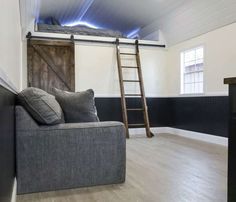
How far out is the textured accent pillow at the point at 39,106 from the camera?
1.97 meters

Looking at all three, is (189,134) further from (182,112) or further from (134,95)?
(134,95)

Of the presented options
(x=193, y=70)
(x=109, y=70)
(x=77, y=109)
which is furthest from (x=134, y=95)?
(x=77, y=109)

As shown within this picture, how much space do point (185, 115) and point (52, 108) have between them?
3.83m

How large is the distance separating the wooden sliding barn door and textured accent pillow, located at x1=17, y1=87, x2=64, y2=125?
298cm

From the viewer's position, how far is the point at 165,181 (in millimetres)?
2332

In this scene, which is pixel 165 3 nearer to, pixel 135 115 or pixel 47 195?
pixel 135 115

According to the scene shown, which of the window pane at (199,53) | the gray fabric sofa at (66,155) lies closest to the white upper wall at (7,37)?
the gray fabric sofa at (66,155)

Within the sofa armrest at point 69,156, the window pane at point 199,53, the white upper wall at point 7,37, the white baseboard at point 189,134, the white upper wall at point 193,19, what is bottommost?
the white baseboard at point 189,134

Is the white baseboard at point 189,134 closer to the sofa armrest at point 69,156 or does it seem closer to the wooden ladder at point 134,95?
the wooden ladder at point 134,95

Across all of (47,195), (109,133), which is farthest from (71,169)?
(109,133)

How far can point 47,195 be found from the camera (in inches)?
77.9

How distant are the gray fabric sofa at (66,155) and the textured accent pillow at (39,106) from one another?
46 mm

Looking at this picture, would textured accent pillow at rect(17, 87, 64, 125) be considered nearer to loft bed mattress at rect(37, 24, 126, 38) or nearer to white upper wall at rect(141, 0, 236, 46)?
white upper wall at rect(141, 0, 236, 46)

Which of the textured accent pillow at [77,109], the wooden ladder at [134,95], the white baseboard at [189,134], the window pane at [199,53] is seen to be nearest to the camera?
the textured accent pillow at [77,109]
